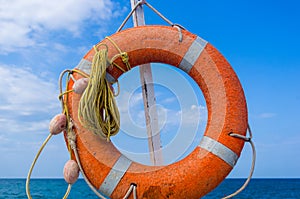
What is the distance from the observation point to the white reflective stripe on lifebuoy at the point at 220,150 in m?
2.12

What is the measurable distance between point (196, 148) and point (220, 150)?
0.13 metres

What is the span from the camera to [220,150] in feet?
6.96

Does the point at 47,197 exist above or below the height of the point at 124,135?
below

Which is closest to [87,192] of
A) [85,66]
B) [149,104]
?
[149,104]

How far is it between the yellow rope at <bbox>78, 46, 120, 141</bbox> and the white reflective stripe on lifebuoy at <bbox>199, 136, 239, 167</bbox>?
487 mm

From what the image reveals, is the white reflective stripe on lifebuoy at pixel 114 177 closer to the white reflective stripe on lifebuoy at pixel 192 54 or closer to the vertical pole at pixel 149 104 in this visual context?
the vertical pole at pixel 149 104

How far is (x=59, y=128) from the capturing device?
2.15m

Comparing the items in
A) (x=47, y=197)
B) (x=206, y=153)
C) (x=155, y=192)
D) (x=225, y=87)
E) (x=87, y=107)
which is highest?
(x=225, y=87)

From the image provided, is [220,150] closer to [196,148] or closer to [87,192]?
[196,148]

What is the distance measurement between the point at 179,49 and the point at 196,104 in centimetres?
32

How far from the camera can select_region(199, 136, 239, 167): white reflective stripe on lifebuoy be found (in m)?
2.12

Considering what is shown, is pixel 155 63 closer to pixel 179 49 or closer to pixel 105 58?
pixel 179 49

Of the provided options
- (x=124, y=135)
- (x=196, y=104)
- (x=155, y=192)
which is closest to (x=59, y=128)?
(x=124, y=135)

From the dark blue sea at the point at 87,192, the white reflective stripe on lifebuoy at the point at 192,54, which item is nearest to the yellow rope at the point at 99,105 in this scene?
the white reflective stripe on lifebuoy at the point at 192,54
